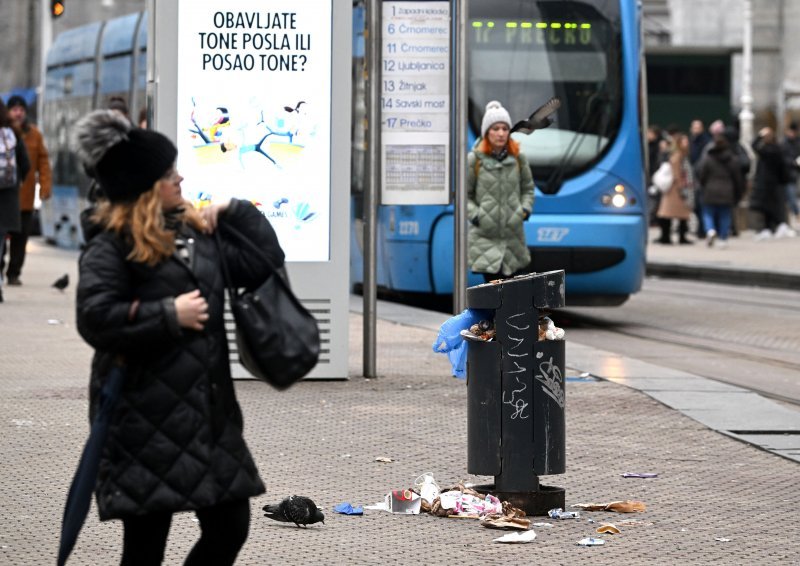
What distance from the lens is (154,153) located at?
4500 millimetres

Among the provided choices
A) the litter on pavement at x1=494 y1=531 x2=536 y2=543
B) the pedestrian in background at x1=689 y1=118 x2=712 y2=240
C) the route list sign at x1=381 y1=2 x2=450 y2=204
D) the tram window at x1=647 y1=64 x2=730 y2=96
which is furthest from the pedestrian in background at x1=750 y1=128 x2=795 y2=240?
the litter on pavement at x1=494 y1=531 x2=536 y2=543

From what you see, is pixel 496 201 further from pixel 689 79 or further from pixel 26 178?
pixel 689 79

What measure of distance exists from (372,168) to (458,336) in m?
3.56

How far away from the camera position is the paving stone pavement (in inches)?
244

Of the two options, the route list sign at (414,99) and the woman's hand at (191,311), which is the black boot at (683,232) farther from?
the woman's hand at (191,311)

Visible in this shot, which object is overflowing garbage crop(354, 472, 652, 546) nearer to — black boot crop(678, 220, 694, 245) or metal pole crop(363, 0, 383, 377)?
metal pole crop(363, 0, 383, 377)

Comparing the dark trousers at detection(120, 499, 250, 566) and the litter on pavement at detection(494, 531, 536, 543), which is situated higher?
the dark trousers at detection(120, 499, 250, 566)

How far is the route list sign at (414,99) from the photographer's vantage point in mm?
10609

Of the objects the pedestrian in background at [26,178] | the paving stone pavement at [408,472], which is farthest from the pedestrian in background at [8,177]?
the paving stone pavement at [408,472]

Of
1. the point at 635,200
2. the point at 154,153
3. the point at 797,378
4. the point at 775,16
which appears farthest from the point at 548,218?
the point at 775,16

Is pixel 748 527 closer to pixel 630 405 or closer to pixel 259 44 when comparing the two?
pixel 630 405

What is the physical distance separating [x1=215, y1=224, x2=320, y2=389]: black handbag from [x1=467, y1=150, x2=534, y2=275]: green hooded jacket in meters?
7.52

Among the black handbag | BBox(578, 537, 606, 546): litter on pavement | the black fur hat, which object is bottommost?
BBox(578, 537, 606, 546): litter on pavement

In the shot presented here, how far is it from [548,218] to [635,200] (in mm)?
838
